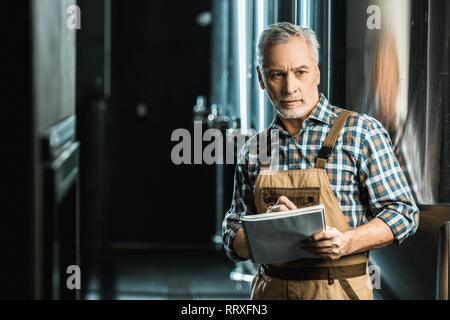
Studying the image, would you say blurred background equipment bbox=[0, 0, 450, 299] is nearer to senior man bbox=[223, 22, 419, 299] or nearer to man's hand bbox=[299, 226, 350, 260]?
senior man bbox=[223, 22, 419, 299]

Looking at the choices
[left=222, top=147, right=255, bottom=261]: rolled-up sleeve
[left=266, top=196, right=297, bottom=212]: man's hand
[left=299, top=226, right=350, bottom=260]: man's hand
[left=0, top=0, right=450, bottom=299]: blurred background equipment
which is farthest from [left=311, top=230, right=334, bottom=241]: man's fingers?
[left=0, top=0, right=450, bottom=299]: blurred background equipment

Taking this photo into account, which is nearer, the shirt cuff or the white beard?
the shirt cuff

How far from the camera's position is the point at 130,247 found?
229 inches

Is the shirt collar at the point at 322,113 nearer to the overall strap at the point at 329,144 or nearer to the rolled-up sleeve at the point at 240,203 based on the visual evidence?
the overall strap at the point at 329,144

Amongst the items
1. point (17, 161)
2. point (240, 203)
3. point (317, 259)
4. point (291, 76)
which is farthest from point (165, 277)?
point (17, 161)

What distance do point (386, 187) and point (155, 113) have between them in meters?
4.32

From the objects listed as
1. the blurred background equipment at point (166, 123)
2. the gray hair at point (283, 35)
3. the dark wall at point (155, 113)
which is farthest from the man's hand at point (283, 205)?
the dark wall at point (155, 113)

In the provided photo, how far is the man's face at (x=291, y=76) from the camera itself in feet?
Answer: 5.77

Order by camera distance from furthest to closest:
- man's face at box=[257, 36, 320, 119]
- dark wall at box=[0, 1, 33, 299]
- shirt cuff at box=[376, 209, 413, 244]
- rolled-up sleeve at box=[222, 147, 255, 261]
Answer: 1. rolled-up sleeve at box=[222, 147, 255, 261]
2. man's face at box=[257, 36, 320, 119]
3. shirt cuff at box=[376, 209, 413, 244]
4. dark wall at box=[0, 1, 33, 299]

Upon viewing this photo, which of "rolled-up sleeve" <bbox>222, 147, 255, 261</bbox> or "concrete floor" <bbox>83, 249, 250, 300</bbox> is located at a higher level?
"rolled-up sleeve" <bbox>222, 147, 255, 261</bbox>

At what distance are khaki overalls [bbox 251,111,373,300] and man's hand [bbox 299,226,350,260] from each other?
4.0 inches

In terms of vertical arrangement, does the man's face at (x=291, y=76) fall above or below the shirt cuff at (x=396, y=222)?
above

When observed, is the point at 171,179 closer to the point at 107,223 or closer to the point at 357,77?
the point at 107,223

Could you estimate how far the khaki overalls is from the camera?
1.71m
